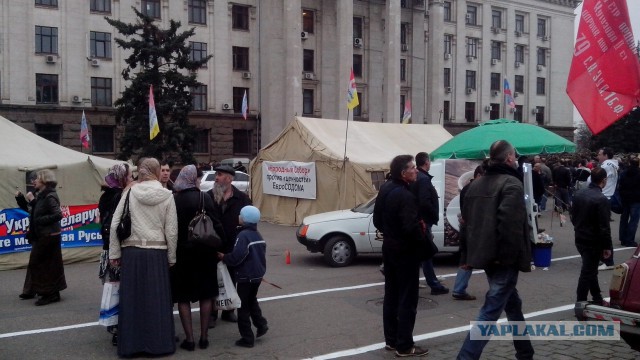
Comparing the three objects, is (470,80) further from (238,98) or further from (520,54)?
(238,98)

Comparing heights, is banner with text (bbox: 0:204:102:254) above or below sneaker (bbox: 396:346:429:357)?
above

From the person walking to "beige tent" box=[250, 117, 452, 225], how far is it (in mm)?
10759

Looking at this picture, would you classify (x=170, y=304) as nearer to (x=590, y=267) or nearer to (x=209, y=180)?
(x=590, y=267)

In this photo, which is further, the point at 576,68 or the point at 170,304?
the point at 576,68

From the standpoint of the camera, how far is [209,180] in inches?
995

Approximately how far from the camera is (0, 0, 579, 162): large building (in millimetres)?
37969

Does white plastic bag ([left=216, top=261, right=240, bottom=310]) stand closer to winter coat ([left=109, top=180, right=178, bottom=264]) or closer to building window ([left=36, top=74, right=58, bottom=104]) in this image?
winter coat ([left=109, top=180, right=178, bottom=264])

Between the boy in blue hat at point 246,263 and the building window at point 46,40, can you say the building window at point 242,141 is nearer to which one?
the building window at point 46,40

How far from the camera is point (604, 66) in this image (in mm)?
6430

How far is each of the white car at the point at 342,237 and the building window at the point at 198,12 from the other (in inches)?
1352

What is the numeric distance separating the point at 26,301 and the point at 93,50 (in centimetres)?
3381

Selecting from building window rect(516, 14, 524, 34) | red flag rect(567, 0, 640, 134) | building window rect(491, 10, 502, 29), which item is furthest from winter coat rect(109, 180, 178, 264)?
building window rect(516, 14, 524, 34)

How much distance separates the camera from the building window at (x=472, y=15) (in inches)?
2207

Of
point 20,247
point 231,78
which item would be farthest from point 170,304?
point 231,78
